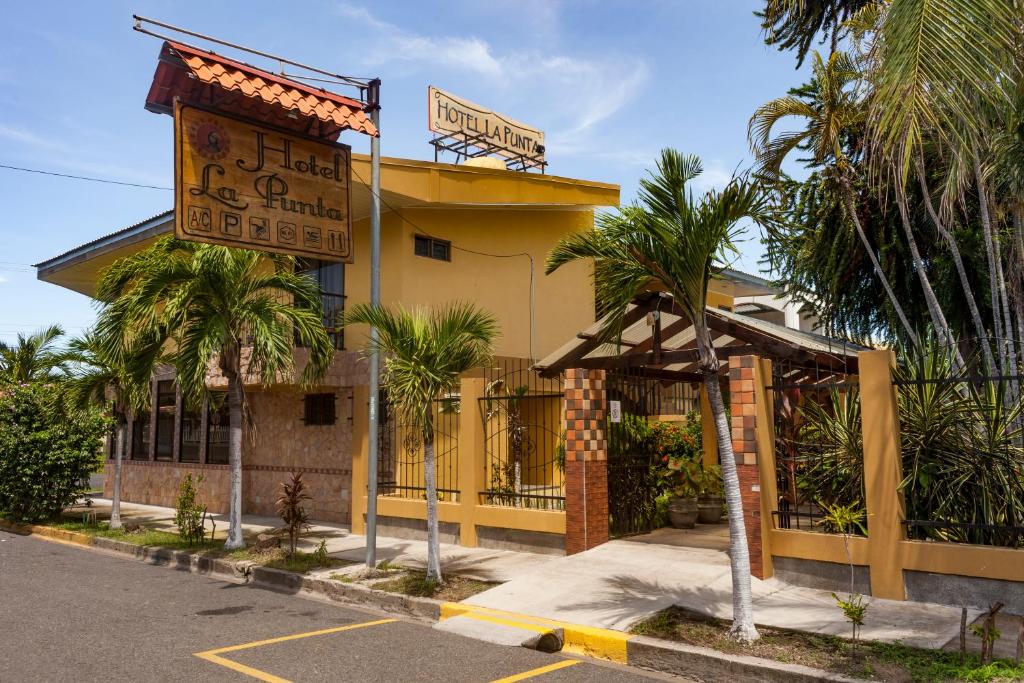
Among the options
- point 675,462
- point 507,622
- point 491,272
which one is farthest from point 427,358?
point 491,272

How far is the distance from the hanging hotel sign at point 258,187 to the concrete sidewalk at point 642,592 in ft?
15.6

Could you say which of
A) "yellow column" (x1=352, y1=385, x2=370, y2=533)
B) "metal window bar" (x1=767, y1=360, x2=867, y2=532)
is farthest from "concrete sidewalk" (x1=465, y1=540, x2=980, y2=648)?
"yellow column" (x1=352, y1=385, x2=370, y2=533)

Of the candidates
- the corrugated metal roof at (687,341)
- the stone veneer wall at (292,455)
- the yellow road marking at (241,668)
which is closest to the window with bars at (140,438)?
the stone veneer wall at (292,455)

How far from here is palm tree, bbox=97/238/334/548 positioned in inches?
474

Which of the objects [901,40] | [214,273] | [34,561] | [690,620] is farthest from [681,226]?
[34,561]

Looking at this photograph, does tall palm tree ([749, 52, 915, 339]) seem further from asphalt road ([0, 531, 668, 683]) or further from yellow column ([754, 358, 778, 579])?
asphalt road ([0, 531, 668, 683])

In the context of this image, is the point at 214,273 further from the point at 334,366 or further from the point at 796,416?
the point at 796,416

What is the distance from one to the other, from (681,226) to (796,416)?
574 cm

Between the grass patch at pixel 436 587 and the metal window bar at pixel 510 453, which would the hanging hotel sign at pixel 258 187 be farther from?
the grass patch at pixel 436 587

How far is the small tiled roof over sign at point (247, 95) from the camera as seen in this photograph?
30.3 ft

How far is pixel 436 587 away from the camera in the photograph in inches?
368

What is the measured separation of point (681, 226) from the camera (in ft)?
23.7

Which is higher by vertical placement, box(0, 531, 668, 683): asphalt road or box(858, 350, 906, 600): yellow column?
box(858, 350, 906, 600): yellow column

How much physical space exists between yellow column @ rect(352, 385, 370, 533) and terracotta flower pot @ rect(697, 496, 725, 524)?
19.3 feet
